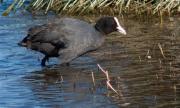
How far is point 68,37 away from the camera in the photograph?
31.5 feet

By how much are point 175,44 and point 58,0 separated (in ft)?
14.0

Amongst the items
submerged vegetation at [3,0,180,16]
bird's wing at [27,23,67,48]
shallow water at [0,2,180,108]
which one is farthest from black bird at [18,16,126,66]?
submerged vegetation at [3,0,180,16]

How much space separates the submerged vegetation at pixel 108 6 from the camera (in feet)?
43.8

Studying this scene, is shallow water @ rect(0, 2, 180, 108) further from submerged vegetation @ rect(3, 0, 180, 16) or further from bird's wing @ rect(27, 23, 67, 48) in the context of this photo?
submerged vegetation @ rect(3, 0, 180, 16)

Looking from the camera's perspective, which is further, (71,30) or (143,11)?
(143,11)

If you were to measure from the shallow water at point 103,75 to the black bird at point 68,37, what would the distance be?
291 mm

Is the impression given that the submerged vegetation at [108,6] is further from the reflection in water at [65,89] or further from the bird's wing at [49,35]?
the reflection in water at [65,89]

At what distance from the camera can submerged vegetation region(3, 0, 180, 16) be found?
13.3 metres

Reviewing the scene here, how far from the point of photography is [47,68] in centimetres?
999

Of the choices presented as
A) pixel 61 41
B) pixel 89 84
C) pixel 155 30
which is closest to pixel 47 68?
pixel 61 41

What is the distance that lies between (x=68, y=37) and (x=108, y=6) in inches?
183

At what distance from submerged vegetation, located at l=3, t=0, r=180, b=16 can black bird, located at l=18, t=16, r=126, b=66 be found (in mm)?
3554

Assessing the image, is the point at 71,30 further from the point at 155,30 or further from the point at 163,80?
the point at 155,30

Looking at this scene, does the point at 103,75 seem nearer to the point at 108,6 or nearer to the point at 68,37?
the point at 68,37
